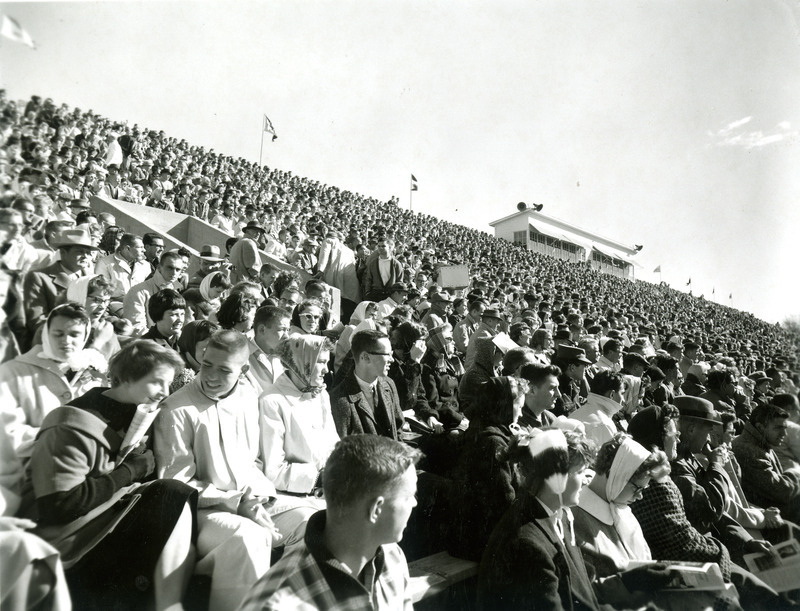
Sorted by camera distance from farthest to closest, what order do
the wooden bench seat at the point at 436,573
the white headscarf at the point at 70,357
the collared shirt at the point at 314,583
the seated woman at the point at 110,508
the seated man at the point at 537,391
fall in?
the seated man at the point at 537,391 < the wooden bench seat at the point at 436,573 < the white headscarf at the point at 70,357 < the seated woman at the point at 110,508 < the collared shirt at the point at 314,583

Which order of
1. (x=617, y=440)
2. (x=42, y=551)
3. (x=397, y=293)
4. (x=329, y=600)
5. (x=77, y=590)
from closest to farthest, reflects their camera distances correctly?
(x=329, y=600), (x=42, y=551), (x=77, y=590), (x=617, y=440), (x=397, y=293)

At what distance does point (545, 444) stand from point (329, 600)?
1.54m

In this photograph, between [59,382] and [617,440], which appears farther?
[617,440]

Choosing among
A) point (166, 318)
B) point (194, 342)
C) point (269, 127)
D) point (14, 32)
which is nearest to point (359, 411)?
point (194, 342)

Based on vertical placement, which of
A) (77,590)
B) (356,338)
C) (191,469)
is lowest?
(77,590)

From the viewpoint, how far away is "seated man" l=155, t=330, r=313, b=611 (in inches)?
99.7

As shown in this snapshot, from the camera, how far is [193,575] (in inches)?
99.3

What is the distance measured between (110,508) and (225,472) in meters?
0.64

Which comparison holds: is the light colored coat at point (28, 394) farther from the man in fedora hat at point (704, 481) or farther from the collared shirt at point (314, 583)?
the man in fedora hat at point (704, 481)

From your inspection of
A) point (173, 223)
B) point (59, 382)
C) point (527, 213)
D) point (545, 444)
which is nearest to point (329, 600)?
point (545, 444)

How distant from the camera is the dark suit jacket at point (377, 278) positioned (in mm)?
8891

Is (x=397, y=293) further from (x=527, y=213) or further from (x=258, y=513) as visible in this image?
(x=527, y=213)

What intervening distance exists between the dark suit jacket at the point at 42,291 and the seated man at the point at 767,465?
20.3ft

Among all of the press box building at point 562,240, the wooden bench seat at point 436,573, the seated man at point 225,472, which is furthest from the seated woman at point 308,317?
the press box building at point 562,240
